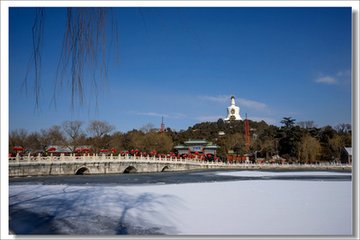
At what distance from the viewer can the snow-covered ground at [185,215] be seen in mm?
3934

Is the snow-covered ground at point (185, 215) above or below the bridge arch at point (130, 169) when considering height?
above

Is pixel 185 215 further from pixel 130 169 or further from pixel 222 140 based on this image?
pixel 222 140

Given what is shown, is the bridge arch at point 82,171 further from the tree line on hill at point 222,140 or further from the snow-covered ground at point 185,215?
the snow-covered ground at point 185,215

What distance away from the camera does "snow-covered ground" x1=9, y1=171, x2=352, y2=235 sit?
Result: 12.9 ft

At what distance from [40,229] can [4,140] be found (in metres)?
1.25

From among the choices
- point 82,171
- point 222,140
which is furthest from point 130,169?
point 222,140

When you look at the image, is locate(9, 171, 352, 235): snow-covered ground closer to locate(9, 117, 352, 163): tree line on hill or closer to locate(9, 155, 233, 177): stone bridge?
locate(9, 155, 233, 177): stone bridge

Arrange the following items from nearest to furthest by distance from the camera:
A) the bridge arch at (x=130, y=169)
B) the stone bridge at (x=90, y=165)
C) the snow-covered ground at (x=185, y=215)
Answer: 1. the snow-covered ground at (x=185, y=215)
2. the stone bridge at (x=90, y=165)
3. the bridge arch at (x=130, y=169)

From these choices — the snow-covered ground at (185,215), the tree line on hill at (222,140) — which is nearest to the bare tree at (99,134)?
the tree line on hill at (222,140)

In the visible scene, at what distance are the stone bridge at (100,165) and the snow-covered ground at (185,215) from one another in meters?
4.34

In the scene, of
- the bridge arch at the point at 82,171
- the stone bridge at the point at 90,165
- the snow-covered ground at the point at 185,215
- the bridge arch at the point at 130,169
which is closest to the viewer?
the snow-covered ground at the point at 185,215

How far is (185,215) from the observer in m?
4.26

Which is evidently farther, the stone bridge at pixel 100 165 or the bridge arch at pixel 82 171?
the bridge arch at pixel 82 171

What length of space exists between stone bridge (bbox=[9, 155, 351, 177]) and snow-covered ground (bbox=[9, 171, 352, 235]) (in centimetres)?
434
